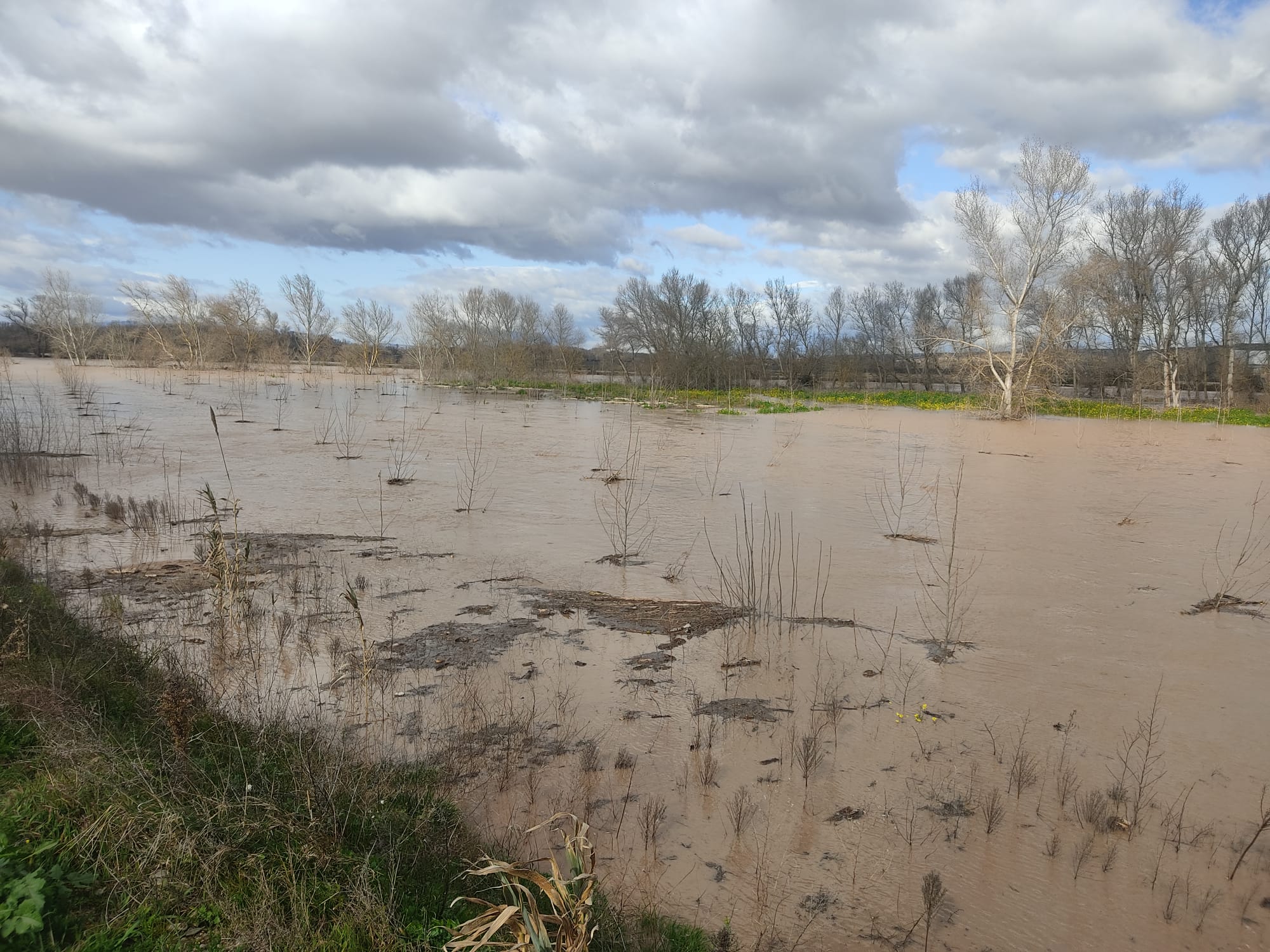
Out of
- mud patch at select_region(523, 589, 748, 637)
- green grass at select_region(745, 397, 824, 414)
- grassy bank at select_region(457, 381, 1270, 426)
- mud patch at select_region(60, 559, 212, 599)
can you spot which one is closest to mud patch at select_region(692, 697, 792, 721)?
mud patch at select_region(523, 589, 748, 637)

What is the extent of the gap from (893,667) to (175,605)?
5.96 meters

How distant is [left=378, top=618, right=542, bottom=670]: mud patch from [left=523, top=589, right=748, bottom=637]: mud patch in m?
0.56

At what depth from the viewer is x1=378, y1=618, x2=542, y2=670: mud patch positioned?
584 centimetres

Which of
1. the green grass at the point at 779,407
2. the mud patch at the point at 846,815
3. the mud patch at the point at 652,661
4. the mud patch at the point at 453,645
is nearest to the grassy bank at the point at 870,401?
the green grass at the point at 779,407

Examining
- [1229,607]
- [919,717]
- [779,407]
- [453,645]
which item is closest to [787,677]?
[919,717]

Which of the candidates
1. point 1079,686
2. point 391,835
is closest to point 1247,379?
point 1079,686

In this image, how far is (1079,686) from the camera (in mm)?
5781

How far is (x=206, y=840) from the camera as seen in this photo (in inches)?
113

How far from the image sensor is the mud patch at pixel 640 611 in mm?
6777

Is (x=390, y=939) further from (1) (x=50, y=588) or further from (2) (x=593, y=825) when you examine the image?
(1) (x=50, y=588)

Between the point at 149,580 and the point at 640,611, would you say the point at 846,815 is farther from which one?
the point at 149,580

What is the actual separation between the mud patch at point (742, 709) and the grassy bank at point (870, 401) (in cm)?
2728

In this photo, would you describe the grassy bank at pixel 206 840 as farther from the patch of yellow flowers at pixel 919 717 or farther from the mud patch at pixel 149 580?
the mud patch at pixel 149 580

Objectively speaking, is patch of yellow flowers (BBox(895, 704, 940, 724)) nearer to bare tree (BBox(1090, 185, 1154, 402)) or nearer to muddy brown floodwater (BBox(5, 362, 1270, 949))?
muddy brown floodwater (BBox(5, 362, 1270, 949))
